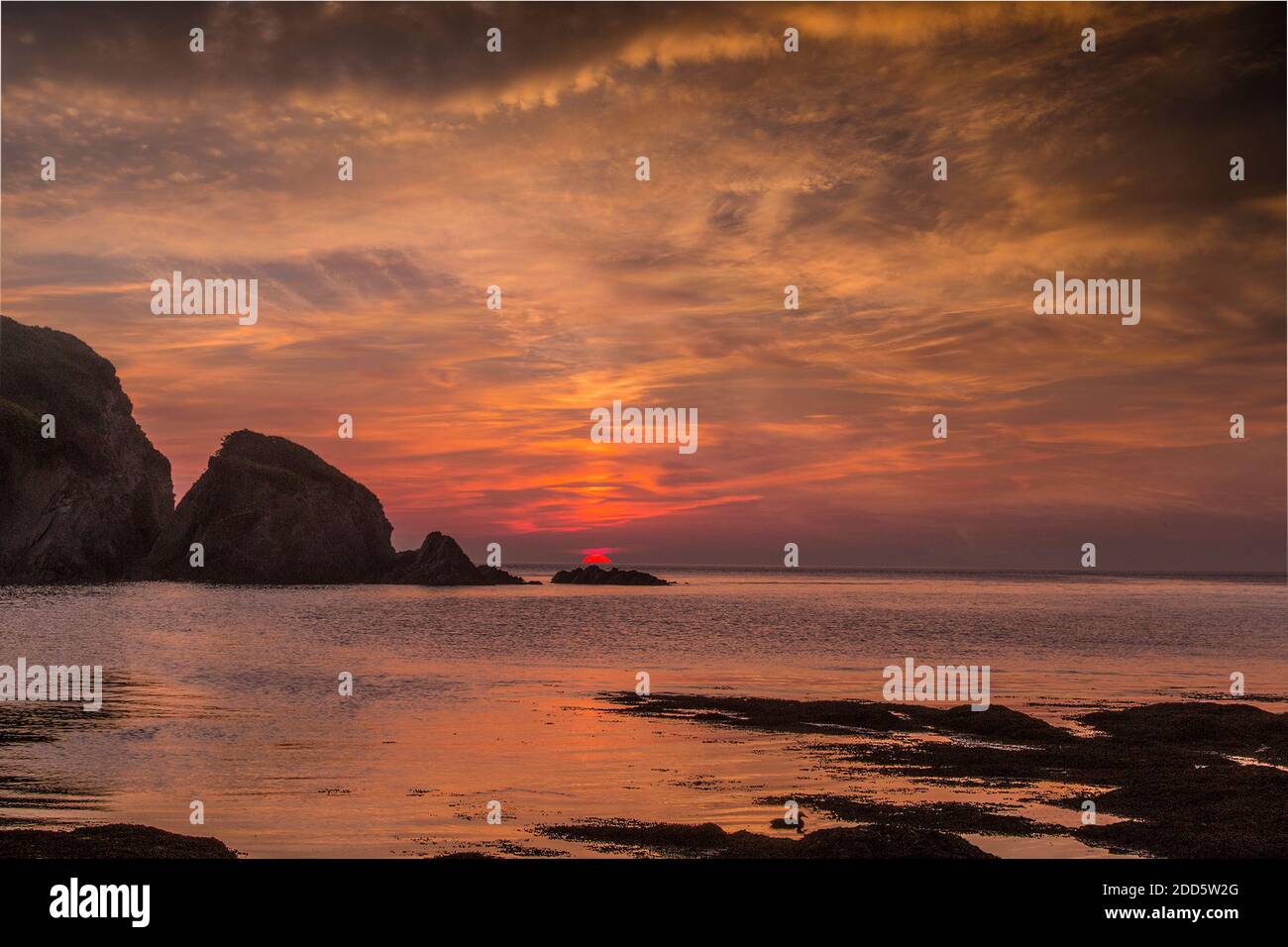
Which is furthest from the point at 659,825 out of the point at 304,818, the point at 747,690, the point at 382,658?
the point at 382,658

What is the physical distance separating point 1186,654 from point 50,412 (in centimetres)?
17647

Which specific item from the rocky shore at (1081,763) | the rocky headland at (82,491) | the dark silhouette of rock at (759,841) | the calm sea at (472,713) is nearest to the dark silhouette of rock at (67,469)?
the rocky headland at (82,491)

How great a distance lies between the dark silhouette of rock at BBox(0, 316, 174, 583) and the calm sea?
3219 inches

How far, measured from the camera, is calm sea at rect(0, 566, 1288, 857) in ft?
59.7

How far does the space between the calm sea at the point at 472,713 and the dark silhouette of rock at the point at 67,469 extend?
268 ft

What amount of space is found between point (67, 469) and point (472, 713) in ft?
518

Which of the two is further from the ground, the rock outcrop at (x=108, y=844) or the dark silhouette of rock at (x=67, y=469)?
the dark silhouette of rock at (x=67, y=469)

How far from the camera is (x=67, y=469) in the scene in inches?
6348

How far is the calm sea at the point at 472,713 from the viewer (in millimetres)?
18203

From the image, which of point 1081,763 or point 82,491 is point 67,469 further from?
point 1081,763

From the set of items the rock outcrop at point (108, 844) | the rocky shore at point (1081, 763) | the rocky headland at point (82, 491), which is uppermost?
the rocky headland at point (82, 491)

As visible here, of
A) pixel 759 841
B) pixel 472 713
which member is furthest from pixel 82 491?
pixel 759 841

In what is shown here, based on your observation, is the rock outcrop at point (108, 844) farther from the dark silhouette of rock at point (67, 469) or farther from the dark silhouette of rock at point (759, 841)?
the dark silhouette of rock at point (67, 469)
